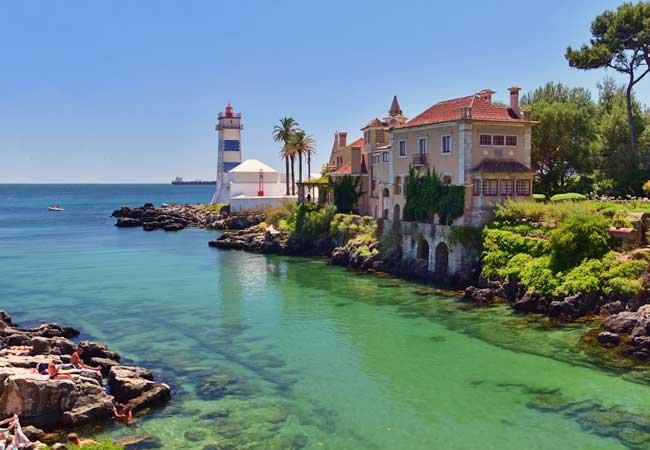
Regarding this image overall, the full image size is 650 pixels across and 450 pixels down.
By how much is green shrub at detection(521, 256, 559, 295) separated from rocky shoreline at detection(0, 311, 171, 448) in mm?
21378

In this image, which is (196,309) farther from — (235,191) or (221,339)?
(235,191)

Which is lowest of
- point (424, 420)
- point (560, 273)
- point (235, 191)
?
point (424, 420)

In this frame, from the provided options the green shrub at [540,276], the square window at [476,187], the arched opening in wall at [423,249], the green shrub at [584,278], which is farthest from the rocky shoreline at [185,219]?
the green shrub at [584,278]

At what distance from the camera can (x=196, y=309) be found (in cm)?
3797

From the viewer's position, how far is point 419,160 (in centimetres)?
4781

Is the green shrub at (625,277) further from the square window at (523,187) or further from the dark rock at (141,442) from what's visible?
the dark rock at (141,442)

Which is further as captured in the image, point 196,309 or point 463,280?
point 463,280

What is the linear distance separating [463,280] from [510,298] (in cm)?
539

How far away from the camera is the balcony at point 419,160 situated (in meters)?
47.5

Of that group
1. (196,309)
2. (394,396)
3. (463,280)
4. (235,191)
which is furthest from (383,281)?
(235,191)

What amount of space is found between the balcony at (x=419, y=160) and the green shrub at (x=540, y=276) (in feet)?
46.6

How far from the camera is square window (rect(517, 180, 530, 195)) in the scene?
4416 cm

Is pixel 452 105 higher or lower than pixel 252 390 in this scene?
higher

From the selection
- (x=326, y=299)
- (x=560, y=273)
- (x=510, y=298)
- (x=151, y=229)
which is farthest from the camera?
(x=151, y=229)
